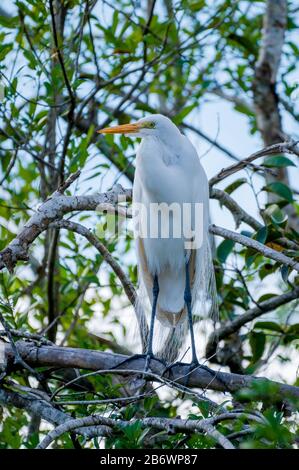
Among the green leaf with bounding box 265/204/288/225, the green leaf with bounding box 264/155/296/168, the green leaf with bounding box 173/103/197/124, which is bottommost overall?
the green leaf with bounding box 265/204/288/225

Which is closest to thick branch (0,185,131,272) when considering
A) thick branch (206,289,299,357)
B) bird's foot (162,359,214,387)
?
bird's foot (162,359,214,387)

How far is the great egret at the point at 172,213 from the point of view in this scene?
3.19 meters

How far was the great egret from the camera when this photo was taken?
3189 millimetres

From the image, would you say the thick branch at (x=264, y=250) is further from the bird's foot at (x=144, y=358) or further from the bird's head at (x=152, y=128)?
the bird's head at (x=152, y=128)

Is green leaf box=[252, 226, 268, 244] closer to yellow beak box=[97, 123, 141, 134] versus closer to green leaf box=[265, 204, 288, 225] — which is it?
green leaf box=[265, 204, 288, 225]

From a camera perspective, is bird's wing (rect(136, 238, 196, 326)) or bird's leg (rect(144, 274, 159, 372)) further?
bird's wing (rect(136, 238, 196, 326))

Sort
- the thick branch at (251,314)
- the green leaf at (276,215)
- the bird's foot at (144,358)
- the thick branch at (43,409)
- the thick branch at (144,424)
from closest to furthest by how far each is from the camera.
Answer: the thick branch at (144,424) < the thick branch at (43,409) < the bird's foot at (144,358) < the green leaf at (276,215) < the thick branch at (251,314)

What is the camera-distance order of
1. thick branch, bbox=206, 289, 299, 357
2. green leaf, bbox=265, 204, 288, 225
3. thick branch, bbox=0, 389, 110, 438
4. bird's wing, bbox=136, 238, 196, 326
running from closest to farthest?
thick branch, bbox=0, 389, 110, 438, green leaf, bbox=265, 204, 288, 225, thick branch, bbox=206, 289, 299, 357, bird's wing, bbox=136, 238, 196, 326

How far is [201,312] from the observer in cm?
346

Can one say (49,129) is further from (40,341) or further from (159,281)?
(40,341)

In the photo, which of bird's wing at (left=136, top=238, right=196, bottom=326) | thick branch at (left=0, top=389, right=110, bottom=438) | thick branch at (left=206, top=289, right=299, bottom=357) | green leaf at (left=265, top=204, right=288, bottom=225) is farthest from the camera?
bird's wing at (left=136, top=238, right=196, bottom=326)

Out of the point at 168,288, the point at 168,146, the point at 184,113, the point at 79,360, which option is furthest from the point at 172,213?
the point at 79,360

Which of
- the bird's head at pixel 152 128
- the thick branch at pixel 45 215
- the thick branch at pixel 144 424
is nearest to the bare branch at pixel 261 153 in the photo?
the bird's head at pixel 152 128
